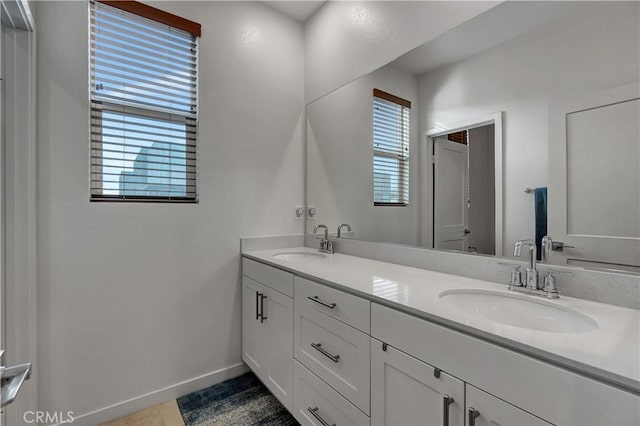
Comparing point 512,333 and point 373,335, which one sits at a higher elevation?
point 512,333

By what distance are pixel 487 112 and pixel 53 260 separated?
2236 millimetres

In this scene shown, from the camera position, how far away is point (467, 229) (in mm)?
1415

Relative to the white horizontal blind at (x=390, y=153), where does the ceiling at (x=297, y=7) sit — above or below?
above

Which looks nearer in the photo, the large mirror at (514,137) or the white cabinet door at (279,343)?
the large mirror at (514,137)

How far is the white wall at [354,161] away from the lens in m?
1.69

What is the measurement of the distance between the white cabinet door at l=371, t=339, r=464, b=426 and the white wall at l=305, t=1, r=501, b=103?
150 cm

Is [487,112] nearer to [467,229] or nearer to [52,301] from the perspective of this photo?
[467,229]

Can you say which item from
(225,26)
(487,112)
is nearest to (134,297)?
(225,26)

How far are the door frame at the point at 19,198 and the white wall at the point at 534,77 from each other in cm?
202

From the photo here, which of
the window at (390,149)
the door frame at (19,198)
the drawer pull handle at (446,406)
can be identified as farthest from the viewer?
the window at (390,149)

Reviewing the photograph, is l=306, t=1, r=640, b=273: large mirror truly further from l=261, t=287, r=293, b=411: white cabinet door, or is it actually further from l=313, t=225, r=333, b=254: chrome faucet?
l=261, t=287, r=293, b=411: white cabinet door

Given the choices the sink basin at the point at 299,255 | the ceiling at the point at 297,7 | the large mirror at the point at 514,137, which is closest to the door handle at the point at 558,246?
the large mirror at the point at 514,137

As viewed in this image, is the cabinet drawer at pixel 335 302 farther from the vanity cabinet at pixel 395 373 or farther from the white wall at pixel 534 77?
the white wall at pixel 534 77

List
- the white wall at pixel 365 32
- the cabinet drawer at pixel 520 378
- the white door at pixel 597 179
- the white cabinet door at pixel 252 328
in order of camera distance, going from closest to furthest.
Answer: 1. the cabinet drawer at pixel 520 378
2. the white door at pixel 597 179
3. the white wall at pixel 365 32
4. the white cabinet door at pixel 252 328
